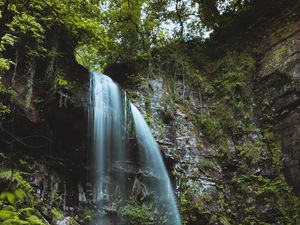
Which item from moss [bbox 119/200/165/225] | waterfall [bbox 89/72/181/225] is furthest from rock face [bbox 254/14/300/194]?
moss [bbox 119/200/165/225]

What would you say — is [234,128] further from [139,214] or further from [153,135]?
[139,214]

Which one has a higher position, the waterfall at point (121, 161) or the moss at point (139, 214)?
the waterfall at point (121, 161)

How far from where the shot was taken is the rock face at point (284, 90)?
28.4 ft

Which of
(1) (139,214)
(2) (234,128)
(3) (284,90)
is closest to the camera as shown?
(1) (139,214)

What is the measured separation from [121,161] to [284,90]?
528 centimetres

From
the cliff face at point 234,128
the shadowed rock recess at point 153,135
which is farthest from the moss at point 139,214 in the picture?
the cliff face at point 234,128

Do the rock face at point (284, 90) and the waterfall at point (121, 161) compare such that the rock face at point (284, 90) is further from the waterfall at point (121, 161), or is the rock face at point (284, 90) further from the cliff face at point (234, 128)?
the waterfall at point (121, 161)

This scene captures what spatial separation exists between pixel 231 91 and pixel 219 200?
13.0 ft

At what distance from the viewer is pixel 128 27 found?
12.1 metres

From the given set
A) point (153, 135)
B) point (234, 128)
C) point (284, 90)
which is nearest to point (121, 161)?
point (153, 135)

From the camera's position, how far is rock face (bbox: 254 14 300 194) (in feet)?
28.4

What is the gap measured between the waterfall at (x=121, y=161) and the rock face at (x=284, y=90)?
3448mm

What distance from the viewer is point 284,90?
944cm

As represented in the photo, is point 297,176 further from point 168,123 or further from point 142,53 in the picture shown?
point 142,53
